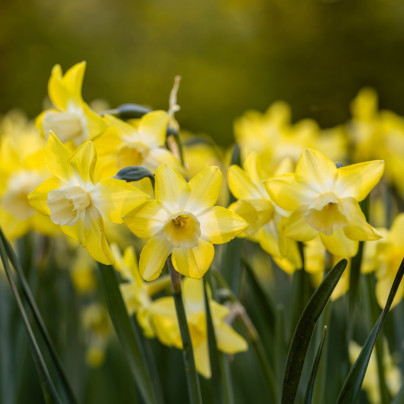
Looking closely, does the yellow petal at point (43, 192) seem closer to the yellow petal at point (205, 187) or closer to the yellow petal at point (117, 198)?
the yellow petal at point (117, 198)

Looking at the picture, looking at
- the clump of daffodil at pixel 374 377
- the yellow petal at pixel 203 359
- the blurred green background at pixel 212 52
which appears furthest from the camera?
the blurred green background at pixel 212 52

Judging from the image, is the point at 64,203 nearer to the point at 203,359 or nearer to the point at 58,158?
the point at 58,158

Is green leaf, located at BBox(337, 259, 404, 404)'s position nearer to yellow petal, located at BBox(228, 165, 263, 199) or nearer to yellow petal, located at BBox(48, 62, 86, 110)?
yellow petal, located at BBox(228, 165, 263, 199)

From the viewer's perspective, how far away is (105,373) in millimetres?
1772

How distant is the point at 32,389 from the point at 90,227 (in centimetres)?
83

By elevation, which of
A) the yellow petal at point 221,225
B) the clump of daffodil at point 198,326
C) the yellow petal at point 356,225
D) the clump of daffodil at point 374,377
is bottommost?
the clump of daffodil at point 374,377

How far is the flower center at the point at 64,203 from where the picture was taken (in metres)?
0.79

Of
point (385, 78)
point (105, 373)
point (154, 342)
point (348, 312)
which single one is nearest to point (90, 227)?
point (348, 312)

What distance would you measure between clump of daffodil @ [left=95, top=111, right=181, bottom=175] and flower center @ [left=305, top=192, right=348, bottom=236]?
0.24m

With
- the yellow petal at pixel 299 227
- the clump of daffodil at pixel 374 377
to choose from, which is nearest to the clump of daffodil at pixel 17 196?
the yellow petal at pixel 299 227

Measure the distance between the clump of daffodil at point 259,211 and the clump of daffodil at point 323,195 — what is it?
0.06 m

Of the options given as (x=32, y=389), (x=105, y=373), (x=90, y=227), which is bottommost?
(x=105, y=373)

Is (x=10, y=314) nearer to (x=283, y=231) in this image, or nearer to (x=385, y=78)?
(x=283, y=231)

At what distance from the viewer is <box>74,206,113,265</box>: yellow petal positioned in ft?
2.54
